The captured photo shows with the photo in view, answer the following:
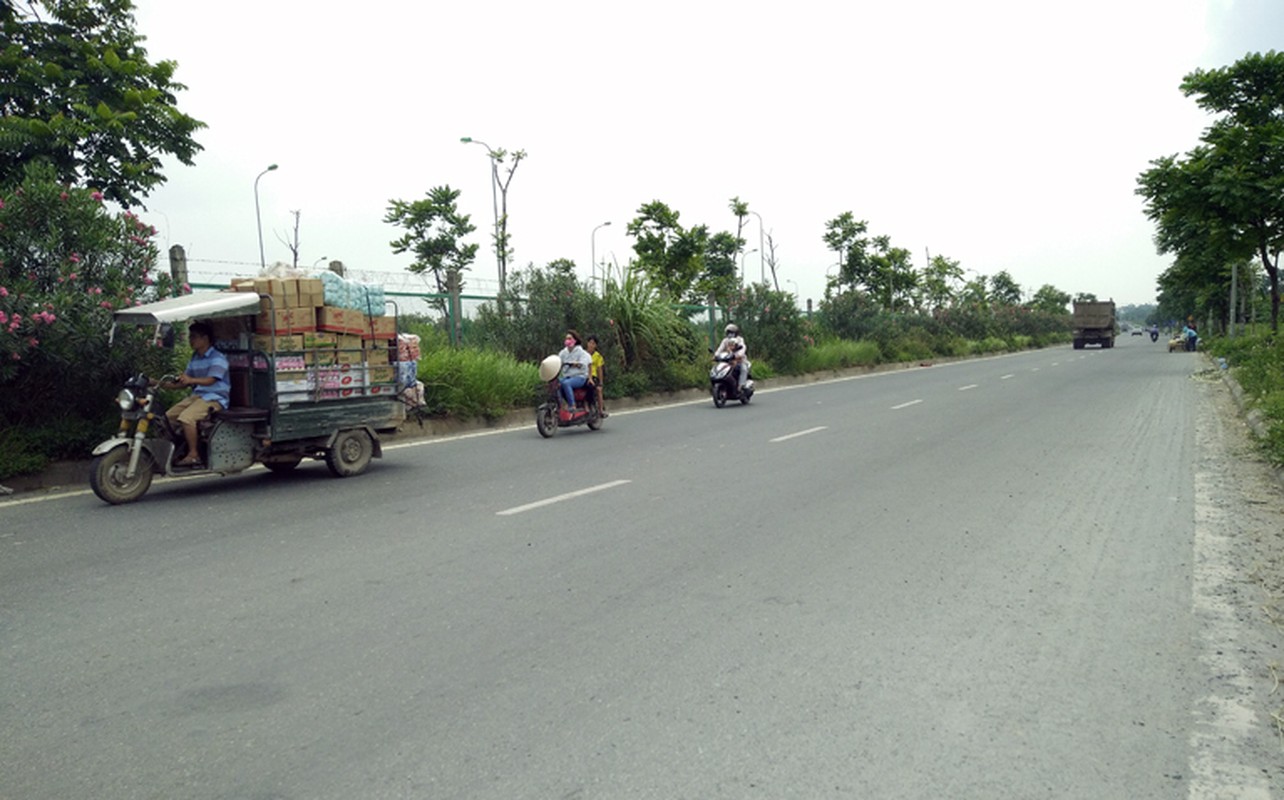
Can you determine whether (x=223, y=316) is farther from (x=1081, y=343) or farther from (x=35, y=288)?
(x=1081, y=343)

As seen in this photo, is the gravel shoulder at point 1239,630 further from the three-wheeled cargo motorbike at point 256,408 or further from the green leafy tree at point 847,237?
the green leafy tree at point 847,237

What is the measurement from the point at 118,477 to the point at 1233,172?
22954 millimetres

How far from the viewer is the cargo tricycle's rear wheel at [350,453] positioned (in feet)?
32.2

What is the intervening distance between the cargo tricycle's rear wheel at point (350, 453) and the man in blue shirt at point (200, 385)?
1206 mm

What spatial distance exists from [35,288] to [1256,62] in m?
26.3

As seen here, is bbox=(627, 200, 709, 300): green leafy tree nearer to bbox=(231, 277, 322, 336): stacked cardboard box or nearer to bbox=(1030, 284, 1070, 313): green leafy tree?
bbox=(231, 277, 322, 336): stacked cardboard box

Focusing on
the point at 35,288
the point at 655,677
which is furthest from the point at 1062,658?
the point at 35,288

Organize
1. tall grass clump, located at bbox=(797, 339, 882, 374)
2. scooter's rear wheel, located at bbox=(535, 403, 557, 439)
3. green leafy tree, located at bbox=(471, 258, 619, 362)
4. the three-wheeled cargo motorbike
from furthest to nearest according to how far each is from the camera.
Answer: tall grass clump, located at bbox=(797, 339, 882, 374), green leafy tree, located at bbox=(471, 258, 619, 362), scooter's rear wheel, located at bbox=(535, 403, 557, 439), the three-wheeled cargo motorbike

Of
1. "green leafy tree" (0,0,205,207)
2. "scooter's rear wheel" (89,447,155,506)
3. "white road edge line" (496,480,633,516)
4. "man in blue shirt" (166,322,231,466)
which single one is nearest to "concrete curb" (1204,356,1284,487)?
"white road edge line" (496,480,633,516)

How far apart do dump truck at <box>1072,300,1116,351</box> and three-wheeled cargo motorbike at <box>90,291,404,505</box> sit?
2362 inches

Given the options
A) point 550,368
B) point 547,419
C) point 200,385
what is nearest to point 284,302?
point 200,385

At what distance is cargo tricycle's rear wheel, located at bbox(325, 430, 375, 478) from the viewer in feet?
32.2

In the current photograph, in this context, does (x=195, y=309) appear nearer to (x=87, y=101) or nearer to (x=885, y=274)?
(x=87, y=101)

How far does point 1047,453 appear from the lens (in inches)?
432
